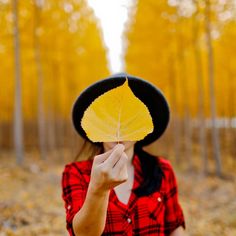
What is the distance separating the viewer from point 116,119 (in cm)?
77

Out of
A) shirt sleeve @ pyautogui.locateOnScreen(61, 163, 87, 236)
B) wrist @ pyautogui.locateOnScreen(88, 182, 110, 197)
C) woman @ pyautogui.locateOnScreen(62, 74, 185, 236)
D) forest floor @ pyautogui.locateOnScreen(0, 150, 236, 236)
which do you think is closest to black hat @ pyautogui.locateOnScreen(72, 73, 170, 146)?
woman @ pyautogui.locateOnScreen(62, 74, 185, 236)

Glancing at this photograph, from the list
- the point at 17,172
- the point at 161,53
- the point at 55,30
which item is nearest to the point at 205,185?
the point at 17,172

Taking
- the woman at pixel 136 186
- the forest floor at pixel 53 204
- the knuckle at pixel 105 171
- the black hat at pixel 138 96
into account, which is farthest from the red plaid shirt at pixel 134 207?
the forest floor at pixel 53 204

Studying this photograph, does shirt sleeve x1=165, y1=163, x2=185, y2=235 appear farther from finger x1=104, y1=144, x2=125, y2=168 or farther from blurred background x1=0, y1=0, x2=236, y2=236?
blurred background x1=0, y1=0, x2=236, y2=236

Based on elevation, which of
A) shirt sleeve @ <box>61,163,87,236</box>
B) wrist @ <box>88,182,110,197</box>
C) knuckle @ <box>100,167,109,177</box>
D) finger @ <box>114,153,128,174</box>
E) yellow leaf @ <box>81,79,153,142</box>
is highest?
yellow leaf @ <box>81,79,153,142</box>

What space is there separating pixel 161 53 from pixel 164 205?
1193 cm

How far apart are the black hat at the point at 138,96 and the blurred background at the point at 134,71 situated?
3.02 meters

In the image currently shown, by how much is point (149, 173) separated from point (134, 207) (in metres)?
0.19

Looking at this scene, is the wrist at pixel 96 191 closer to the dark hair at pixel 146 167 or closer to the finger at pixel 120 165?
the finger at pixel 120 165

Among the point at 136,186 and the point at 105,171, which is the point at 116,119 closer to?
the point at 105,171

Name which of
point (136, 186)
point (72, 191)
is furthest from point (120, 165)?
point (136, 186)

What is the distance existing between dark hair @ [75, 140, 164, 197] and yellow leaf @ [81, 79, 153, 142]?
757 millimetres

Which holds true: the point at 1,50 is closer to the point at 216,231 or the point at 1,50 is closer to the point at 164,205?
the point at 216,231

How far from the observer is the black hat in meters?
1.37
